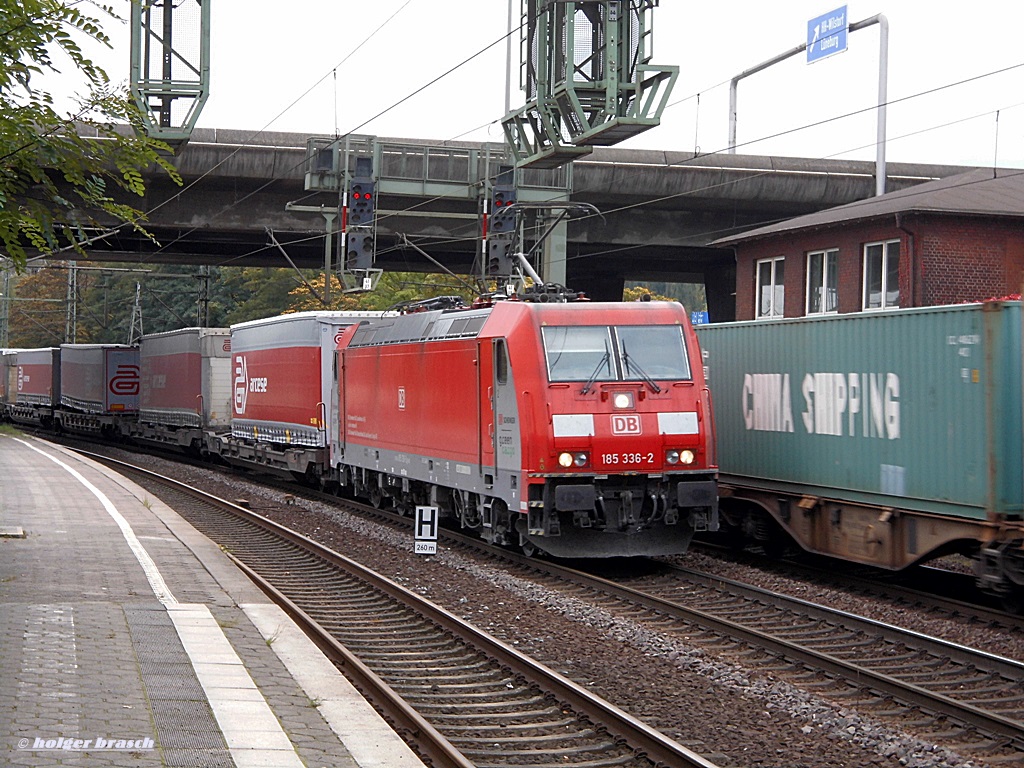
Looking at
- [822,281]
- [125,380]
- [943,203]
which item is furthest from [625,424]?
[125,380]

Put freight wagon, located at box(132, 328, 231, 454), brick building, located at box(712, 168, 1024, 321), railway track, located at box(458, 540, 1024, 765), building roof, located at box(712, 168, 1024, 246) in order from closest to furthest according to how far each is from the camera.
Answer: railway track, located at box(458, 540, 1024, 765) → building roof, located at box(712, 168, 1024, 246) → brick building, located at box(712, 168, 1024, 321) → freight wagon, located at box(132, 328, 231, 454)

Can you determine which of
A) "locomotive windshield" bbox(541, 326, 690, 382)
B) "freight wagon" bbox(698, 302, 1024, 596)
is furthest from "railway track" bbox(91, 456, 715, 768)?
"freight wagon" bbox(698, 302, 1024, 596)

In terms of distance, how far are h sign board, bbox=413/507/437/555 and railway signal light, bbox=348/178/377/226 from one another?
10.1 meters

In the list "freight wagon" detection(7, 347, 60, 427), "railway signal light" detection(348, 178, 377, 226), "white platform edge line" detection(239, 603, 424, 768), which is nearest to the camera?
"white platform edge line" detection(239, 603, 424, 768)

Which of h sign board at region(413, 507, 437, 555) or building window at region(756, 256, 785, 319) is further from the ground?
building window at region(756, 256, 785, 319)

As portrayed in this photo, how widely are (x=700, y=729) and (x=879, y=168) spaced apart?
2575 cm

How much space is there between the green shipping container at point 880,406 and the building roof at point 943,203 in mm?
11998

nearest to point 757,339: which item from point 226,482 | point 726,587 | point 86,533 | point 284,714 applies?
point 726,587

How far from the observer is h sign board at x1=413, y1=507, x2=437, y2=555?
618 inches

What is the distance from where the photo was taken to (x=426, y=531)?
51.7 ft

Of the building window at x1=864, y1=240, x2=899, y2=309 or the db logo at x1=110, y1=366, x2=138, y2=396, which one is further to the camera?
the db logo at x1=110, y1=366, x2=138, y2=396

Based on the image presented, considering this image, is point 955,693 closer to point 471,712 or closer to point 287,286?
point 471,712

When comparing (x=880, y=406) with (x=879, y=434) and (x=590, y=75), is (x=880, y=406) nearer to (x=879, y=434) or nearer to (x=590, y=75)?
(x=879, y=434)

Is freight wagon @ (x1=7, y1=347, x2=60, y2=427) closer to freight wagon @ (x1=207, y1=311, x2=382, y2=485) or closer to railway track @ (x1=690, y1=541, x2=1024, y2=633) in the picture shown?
freight wagon @ (x1=207, y1=311, x2=382, y2=485)
